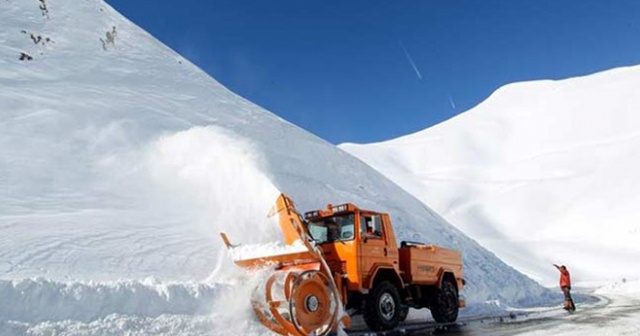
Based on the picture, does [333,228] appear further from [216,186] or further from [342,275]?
[216,186]

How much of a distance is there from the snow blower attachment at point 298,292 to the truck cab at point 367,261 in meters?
0.70

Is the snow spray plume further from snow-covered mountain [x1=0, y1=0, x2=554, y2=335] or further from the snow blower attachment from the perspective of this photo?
the snow blower attachment

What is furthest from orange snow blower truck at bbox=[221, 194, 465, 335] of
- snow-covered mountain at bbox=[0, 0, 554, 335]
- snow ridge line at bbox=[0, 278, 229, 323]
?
snow ridge line at bbox=[0, 278, 229, 323]

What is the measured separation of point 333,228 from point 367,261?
1.01 metres

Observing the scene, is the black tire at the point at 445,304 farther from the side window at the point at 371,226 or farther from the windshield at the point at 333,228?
the windshield at the point at 333,228

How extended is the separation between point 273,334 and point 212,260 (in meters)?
3.91

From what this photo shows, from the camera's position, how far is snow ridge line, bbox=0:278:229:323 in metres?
8.28

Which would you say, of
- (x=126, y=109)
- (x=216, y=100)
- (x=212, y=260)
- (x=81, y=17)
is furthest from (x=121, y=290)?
(x=81, y=17)

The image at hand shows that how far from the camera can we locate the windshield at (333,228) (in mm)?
11422

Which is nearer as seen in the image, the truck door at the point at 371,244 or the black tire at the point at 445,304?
the truck door at the point at 371,244

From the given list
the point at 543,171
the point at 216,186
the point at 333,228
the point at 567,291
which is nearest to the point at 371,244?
the point at 333,228

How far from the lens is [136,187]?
16.7 metres

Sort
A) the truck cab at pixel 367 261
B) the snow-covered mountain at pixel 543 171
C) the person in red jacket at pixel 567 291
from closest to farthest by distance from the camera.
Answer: the truck cab at pixel 367 261 → the person in red jacket at pixel 567 291 → the snow-covered mountain at pixel 543 171

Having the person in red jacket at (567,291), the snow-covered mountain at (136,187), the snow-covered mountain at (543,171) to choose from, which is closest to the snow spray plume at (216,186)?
the snow-covered mountain at (136,187)
